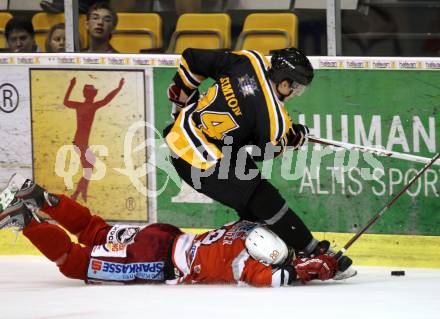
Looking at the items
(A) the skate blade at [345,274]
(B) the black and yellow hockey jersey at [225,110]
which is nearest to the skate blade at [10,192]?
(B) the black and yellow hockey jersey at [225,110]

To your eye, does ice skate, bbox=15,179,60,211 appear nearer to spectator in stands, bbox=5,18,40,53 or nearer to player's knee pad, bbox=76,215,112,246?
player's knee pad, bbox=76,215,112,246

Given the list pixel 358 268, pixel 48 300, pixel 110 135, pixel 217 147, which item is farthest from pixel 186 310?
pixel 110 135

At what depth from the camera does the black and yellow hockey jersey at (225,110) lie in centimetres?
524

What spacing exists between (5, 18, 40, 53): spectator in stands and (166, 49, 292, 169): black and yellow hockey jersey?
1.34m

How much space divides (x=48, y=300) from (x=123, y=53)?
73.5 inches

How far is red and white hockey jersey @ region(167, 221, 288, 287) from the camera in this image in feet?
17.1

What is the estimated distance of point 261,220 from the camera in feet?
17.6

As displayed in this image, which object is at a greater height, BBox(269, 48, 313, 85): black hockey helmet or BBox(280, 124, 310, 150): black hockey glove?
BBox(269, 48, 313, 85): black hockey helmet

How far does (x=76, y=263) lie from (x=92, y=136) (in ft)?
4.22

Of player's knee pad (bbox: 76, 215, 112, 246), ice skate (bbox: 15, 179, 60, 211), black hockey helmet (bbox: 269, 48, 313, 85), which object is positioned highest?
black hockey helmet (bbox: 269, 48, 313, 85)

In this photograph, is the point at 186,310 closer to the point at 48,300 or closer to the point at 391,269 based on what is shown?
the point at 48,300

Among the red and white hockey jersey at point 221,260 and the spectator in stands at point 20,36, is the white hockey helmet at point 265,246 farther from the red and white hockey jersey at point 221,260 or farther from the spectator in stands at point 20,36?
the spectator in stands at point 20,36

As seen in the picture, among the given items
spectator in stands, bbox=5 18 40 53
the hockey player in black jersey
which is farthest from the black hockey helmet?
spectator in stands, bbox=5 18 40 53

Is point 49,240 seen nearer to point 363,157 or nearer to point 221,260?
point 221,260
